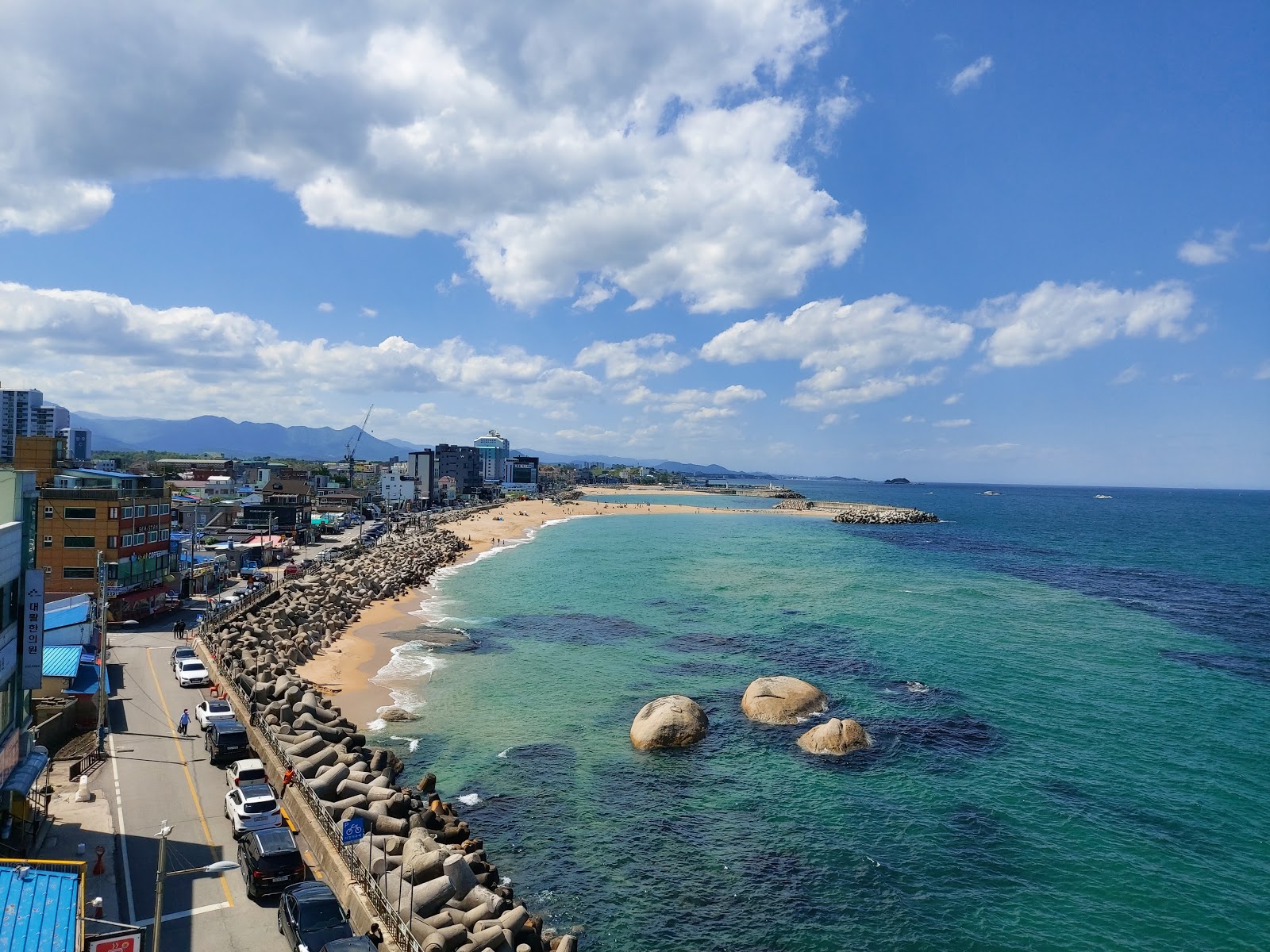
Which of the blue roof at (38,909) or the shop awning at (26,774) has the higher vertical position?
the blue roof at (38,909)

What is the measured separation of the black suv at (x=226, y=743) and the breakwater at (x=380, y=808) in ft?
3.21

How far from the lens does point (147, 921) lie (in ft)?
58.1

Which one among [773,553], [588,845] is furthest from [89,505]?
[773,553]

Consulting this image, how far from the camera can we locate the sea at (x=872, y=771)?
22109mm

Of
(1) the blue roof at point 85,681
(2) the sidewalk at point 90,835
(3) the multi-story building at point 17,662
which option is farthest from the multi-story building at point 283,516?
(3) the multi-story building at point 17,662

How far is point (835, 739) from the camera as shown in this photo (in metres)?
33.8

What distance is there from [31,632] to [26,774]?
4324mm

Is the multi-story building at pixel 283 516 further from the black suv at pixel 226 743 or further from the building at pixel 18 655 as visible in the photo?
the building at pixel 18 655

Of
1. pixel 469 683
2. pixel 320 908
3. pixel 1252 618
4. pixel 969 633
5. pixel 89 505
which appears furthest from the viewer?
pixel 1252 618

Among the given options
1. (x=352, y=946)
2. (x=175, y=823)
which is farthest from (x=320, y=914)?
(x=175, y=823)

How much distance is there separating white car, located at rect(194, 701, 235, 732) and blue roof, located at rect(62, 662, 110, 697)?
172 inches

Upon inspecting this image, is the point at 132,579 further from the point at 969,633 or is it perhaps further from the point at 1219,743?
the point at 1219,743

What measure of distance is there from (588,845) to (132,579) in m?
45.5

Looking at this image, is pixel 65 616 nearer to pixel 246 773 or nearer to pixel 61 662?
pixel 61 662
